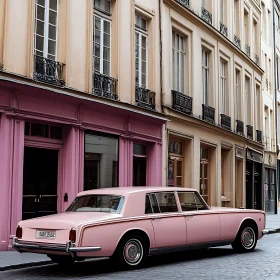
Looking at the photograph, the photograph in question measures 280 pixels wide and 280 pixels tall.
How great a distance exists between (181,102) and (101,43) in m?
5.02

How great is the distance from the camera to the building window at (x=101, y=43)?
15.6 meters

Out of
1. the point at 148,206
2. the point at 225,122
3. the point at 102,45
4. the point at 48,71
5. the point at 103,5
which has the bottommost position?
the point at 148,206

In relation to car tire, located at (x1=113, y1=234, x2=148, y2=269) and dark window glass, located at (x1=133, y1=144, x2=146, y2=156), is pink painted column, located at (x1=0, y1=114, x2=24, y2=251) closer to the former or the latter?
car tire, located at (x1=113, y1=234, x2=148, y2=269)

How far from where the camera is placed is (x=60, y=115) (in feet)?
44.9

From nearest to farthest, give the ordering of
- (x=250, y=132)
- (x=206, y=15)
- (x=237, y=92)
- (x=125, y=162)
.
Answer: (x=125, y=162), (x=206, y=15), (x=237, y=92), (x=250, y=132)

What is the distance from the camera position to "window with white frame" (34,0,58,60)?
1360 cm

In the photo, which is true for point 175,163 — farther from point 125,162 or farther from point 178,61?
point 125,162

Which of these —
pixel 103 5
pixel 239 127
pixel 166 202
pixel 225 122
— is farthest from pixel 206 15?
pixel 166 202

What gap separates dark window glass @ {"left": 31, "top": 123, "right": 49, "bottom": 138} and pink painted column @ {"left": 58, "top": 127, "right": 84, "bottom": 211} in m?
0.64

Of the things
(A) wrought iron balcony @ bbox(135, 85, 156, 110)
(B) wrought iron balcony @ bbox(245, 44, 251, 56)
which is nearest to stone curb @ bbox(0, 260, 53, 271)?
(A) wrought iron balcony @ bbox(135, 85, 156, 110)

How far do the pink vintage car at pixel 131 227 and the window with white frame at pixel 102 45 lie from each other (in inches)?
225

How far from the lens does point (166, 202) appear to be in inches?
428

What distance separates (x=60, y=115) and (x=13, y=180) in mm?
2165

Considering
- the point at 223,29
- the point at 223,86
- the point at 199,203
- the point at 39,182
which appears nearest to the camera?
the point at 199,203
